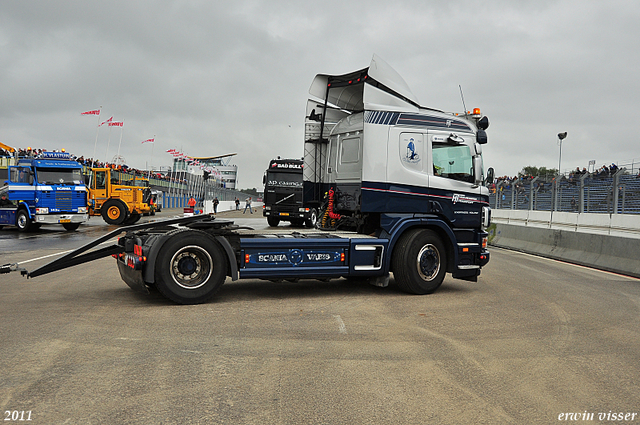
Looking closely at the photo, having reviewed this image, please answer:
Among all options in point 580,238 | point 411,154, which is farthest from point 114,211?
point 411,154

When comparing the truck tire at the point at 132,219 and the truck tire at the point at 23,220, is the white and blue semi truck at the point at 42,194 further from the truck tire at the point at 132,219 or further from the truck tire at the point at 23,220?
the truck tire at the point at 132,219

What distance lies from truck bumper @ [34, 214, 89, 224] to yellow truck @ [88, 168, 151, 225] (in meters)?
5.91

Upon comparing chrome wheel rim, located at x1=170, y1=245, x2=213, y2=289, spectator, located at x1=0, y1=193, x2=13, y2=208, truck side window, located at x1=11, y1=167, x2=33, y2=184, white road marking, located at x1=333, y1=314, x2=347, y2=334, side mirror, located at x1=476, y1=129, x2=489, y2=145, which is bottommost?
white road marking, located at x1=333, y1=314, x2=347, y2=334

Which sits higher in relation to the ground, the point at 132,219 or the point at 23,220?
the point at 23,220

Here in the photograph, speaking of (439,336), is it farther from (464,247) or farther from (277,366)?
(464,247)

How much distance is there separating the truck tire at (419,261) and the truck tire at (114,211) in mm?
24693

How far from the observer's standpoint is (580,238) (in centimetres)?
1480

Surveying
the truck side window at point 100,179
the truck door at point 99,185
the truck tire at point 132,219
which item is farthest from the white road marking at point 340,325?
the truck side window at point 100,179

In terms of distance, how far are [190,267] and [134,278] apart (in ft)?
2.84

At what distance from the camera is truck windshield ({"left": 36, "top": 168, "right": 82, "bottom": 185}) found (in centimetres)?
2392

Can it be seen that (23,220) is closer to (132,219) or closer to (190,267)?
(132,219)

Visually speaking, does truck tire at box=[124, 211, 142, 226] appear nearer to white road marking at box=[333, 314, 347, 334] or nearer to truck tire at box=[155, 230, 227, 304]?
truck tire at box=[155, 230, 227, 304]

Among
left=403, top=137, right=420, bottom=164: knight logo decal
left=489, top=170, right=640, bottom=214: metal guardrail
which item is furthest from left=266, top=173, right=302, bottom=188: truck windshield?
left=403, top=137, right=420, bottom=164: knight logo decal

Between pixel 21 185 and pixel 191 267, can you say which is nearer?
pixel 191 267
